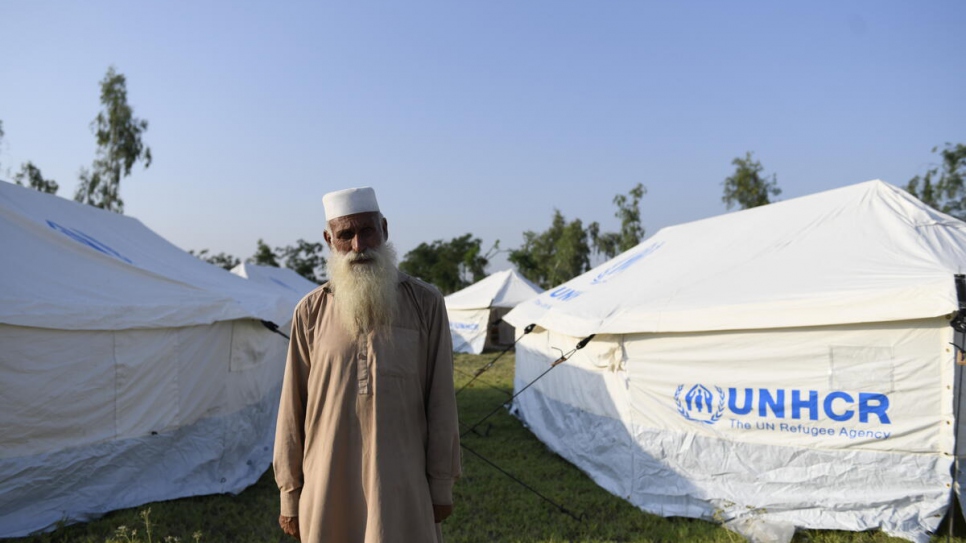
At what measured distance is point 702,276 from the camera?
199 inches

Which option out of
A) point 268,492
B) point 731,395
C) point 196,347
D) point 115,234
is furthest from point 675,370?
point 115,234

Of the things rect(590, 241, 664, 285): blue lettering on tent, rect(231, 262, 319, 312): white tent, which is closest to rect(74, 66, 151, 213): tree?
rect(231, 262, 319, 312): white tent

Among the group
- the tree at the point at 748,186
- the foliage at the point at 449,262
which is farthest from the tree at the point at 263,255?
the tree at the point at 748,186

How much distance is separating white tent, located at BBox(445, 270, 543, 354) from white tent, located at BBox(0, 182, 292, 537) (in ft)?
38.7

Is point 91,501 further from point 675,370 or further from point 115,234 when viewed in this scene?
point 675,370

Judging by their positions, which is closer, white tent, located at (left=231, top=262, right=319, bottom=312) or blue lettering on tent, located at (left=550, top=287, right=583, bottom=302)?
blue lettering on tent, located at (left=550, top=287, right=583, bottom=302)

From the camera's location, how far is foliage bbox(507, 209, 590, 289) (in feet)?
117

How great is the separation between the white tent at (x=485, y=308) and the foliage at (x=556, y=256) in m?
16.0

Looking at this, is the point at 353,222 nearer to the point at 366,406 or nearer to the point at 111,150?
the point at 366,406

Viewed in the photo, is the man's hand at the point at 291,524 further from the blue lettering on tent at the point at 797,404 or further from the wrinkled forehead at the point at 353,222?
the blue lettering on tent at the point at 797,404

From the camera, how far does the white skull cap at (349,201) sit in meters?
2.19

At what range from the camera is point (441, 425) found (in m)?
2.05

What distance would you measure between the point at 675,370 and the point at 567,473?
171cm

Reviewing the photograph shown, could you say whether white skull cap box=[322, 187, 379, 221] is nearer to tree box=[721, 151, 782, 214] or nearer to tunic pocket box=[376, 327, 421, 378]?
tunic pocket box=[376, 327, 421, 378]
